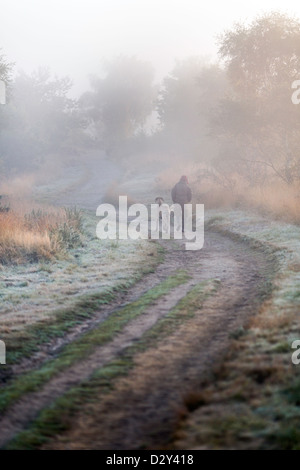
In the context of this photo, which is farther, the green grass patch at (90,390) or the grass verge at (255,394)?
the green grass patch at (90,390)

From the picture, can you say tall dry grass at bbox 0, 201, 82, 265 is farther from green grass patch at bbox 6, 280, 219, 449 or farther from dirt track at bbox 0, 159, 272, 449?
green grass patch at bbox 6, 280, 219, 449

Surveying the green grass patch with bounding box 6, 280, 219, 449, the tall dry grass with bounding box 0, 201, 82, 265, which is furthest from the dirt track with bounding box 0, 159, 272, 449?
the tall dry grass with bounding box 0, 201, 82, 265

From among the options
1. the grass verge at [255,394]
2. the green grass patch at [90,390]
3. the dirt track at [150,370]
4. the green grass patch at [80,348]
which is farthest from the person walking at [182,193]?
the grass verge at [255,394]

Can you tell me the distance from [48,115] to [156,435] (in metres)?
60.0

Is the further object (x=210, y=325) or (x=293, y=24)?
(x=293, y=24)

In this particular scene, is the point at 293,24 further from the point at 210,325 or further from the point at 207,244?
the point at 210,325

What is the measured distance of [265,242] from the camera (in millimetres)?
14820

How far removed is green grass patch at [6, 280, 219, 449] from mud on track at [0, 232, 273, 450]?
0.10m

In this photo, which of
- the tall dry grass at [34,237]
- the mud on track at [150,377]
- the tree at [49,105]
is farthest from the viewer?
the tree at [49,105]

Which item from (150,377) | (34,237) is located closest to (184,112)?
(34,237)

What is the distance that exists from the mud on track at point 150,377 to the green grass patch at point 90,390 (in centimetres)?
10

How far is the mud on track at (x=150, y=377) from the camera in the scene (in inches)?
180

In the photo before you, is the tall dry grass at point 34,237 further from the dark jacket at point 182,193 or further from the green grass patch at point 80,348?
the dark jacket at point 182,193
